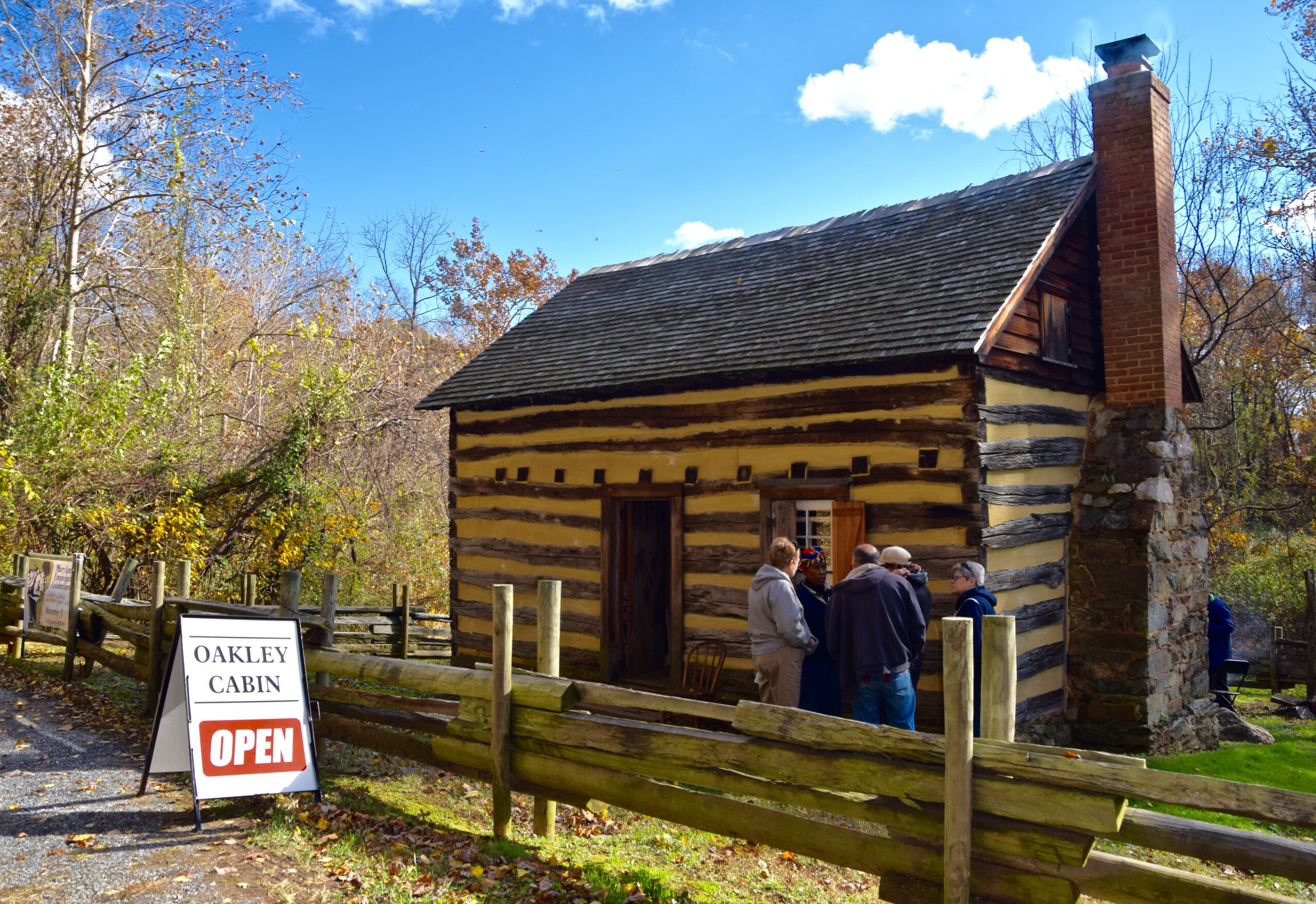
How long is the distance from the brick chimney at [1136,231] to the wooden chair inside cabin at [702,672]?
519 centimetres

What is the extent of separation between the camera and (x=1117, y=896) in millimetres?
3848

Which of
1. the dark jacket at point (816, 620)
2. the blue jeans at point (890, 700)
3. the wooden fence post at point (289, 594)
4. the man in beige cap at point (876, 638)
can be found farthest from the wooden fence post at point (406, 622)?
the blue jeans at point (890, 700)

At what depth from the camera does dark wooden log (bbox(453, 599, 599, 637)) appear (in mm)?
10961

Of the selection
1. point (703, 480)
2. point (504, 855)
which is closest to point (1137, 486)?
point (703, 480)

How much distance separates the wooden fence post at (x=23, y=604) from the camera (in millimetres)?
11375

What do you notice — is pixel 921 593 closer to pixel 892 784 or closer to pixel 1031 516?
pixel 1031 516

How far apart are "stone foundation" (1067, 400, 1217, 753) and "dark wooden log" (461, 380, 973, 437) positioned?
2.60 metres

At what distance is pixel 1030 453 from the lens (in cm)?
893

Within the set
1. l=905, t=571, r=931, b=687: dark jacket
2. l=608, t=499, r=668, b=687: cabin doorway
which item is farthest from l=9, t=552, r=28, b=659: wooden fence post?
l=905, t=571, r=931, b=687: dark jacket

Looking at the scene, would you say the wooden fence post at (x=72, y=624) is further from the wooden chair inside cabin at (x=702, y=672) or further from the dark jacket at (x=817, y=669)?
the dark jacket at (x=817, y=669)

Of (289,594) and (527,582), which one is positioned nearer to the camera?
(289,594)

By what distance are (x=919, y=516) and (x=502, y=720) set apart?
14.6 ft

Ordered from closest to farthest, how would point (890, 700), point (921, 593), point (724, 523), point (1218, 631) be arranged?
point (890, 700), point (921, 593), point (724, 523), point (1218, 631)

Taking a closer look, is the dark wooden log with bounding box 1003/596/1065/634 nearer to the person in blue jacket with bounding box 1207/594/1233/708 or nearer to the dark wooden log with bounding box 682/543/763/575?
the dark wooden log with bounding box 682/543/763/575
